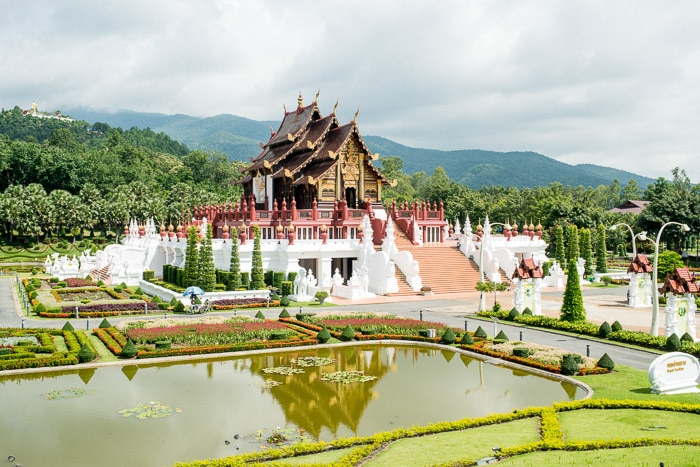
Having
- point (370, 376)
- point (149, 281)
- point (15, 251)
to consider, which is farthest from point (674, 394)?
point (15, 251)

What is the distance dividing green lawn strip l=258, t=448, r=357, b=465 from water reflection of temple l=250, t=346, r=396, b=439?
1430mm

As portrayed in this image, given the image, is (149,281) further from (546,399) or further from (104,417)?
(546,399)

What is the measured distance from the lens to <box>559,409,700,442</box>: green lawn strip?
55.8 feet

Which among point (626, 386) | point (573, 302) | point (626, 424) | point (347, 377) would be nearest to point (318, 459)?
point (347, 377)

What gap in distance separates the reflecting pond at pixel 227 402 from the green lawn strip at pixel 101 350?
3.86 feet

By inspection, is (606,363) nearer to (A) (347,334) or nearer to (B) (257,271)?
(A) (347,334)

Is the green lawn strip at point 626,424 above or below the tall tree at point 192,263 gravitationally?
below

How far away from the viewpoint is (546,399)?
69.6 ft

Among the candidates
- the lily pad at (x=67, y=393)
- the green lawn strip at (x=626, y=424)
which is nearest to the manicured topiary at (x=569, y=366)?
the green lawn strip at (x=626, y=424)

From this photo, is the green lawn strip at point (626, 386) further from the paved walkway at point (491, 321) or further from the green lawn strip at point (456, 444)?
the green lawn strip at point (456, 444)

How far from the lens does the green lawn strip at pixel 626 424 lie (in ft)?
55.8

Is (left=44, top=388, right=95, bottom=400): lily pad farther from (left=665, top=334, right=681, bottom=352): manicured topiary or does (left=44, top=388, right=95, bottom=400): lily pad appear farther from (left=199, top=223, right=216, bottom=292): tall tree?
(left=199, top=223, right=216, bottom=292): tall tree

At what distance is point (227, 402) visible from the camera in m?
20.8

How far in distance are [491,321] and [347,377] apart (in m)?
14.1
